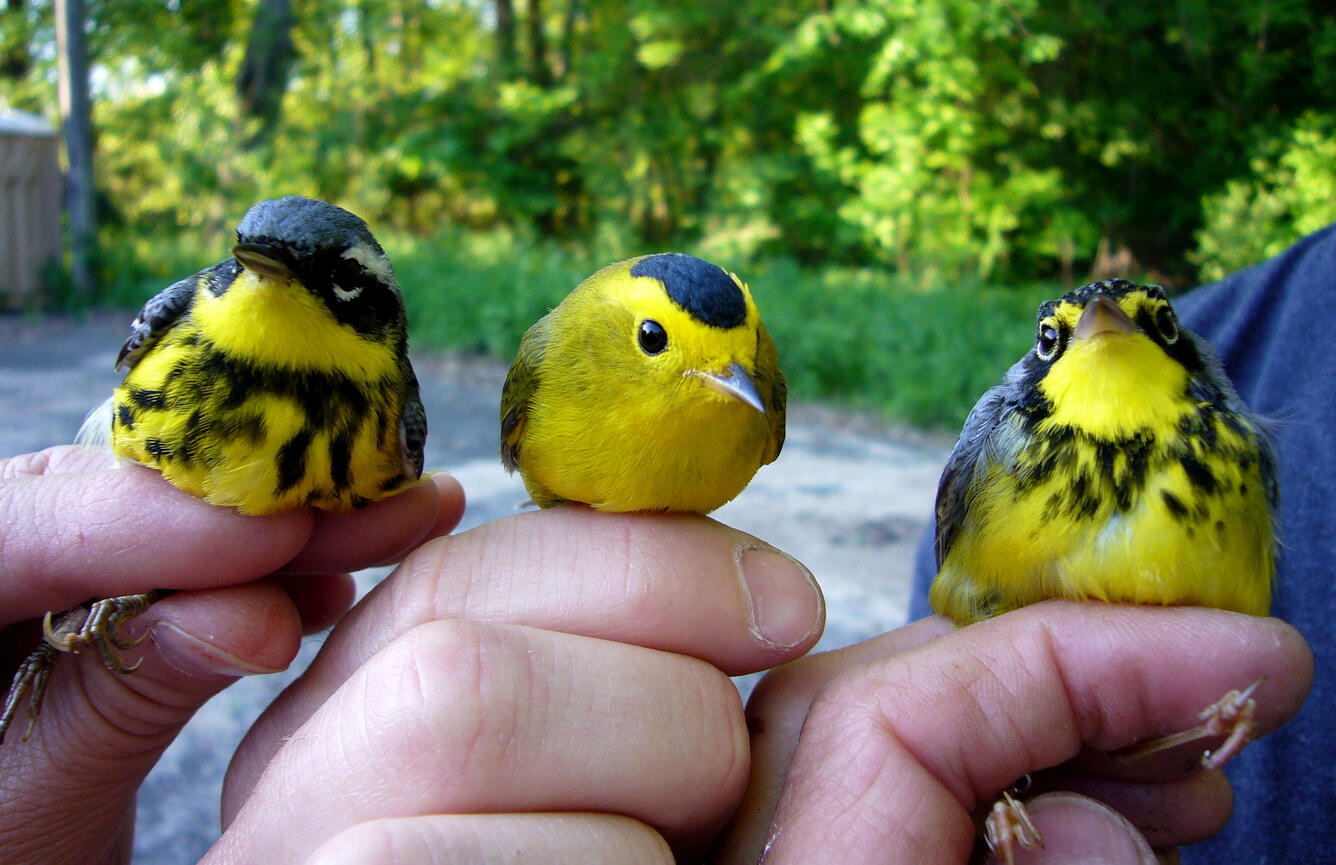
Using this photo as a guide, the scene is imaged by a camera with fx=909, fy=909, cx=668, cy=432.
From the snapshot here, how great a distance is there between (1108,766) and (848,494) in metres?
4.93

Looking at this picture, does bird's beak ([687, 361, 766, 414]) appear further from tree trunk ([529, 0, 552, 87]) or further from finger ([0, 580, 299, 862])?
tree trunk ([529, 0, 552, 87])

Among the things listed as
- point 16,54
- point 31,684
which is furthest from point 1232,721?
point 16,54

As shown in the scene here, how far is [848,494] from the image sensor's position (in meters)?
6.62

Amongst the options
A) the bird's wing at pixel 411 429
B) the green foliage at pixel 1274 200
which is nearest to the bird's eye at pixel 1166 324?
the bird's wing at pixel 411 429

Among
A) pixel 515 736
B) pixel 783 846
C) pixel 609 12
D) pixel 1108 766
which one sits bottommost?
pixel 1108 766

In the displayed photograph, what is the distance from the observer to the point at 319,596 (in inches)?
86.2

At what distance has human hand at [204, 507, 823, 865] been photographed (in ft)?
4.15

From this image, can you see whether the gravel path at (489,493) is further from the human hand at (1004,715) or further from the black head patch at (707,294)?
the human hand at (1004,715)

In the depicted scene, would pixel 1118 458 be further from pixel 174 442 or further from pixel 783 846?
pixel 174 442

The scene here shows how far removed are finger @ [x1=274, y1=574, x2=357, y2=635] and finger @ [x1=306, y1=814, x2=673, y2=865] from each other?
41.7 inches

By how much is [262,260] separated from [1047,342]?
144cm

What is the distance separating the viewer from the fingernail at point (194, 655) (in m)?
1.61

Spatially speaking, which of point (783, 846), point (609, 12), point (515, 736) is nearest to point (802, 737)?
point (783, 846)

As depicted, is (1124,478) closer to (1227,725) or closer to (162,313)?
(1227,725)
